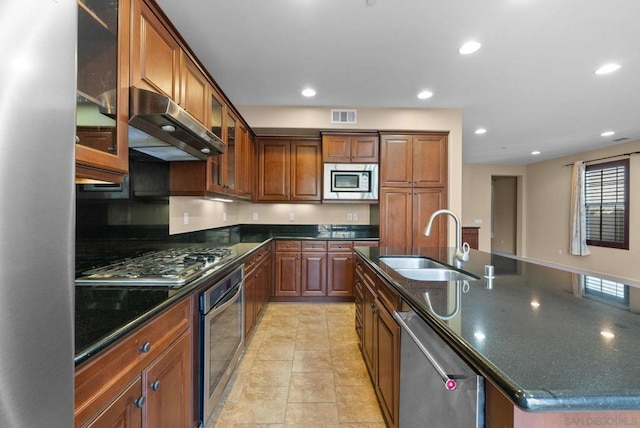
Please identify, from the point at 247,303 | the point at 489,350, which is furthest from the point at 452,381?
the point at 247,303

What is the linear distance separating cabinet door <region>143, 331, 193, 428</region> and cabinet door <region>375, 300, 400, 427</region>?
103 cm

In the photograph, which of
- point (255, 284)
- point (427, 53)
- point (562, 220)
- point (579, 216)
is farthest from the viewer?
point (562, 220)

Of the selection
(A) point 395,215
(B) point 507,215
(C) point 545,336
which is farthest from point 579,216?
(C) point 545,336

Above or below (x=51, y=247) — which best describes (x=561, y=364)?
below

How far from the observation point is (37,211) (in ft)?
1.69

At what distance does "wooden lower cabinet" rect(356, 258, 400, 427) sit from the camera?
1395 mm

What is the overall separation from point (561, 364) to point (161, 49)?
2.17 meters

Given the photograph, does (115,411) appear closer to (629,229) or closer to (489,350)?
(489,350)

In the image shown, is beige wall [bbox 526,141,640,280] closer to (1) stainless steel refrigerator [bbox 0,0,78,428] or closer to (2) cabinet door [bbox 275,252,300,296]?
(2) cabinet door [bbox 275,252,300,296]

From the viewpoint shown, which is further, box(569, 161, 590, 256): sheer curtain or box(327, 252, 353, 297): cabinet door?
box(569, 161, 590, 256): sheer curtain

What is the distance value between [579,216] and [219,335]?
7.51m

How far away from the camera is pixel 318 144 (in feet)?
13.4

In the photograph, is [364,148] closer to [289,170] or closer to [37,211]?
[289,170]

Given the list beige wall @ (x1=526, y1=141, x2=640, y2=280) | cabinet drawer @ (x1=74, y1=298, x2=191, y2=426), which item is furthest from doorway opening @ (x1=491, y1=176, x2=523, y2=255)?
cabinet drawer @ (x1=74, y1=298, x2=191, y2=426)
